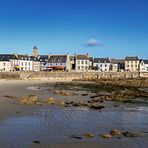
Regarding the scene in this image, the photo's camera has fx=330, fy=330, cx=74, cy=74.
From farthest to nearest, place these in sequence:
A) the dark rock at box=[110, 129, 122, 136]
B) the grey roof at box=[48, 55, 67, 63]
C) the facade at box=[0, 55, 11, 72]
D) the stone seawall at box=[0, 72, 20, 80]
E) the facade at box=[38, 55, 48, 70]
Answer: the facade at box=[38, 55, 48, 70] → the grey roof at box=[48, 55, 67, 63] → the facade at box=[0, 55, 11, 72] → the stone seawall at box=[0, 72, 20, 80] → the dark rock at box=[110, 129, 122, 136]

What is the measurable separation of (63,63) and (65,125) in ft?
285

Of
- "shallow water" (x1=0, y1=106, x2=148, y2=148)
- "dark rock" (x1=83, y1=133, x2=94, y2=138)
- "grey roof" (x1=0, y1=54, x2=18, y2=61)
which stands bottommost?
"shallow water" (x1=0, y1=106, x2=148, y2=148)

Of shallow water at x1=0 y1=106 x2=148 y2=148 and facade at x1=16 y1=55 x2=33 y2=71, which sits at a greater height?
facade at x1=16 y1=55 x2=33 y2=71

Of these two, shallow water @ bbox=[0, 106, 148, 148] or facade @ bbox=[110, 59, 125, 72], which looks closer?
shallow water @ bbox=[0, 106, 148, 148]

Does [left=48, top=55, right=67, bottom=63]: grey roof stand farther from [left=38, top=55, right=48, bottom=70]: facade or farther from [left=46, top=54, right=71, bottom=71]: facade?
[left=38, top=55, right=48, bottom=70]: facade

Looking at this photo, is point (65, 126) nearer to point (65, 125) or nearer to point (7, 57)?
point (65, 125)

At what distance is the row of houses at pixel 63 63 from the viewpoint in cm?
9662

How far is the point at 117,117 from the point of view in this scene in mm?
16109

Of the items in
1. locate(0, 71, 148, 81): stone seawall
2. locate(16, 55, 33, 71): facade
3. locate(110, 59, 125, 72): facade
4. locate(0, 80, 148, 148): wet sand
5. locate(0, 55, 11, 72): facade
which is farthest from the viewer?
locate(110, 59, 125, 72): facade

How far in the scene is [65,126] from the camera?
1338 centimetres

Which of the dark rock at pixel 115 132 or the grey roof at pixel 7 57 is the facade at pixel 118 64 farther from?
the dark rock at pixel 115 132

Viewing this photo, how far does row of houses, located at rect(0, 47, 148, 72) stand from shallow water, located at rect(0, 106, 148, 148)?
73.3 metres

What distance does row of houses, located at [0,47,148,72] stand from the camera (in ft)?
317

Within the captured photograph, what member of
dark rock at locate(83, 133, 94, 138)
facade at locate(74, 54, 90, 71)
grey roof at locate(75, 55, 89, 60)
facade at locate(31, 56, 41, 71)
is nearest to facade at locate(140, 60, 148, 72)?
facade at locate(74, 54, 90, 71)
